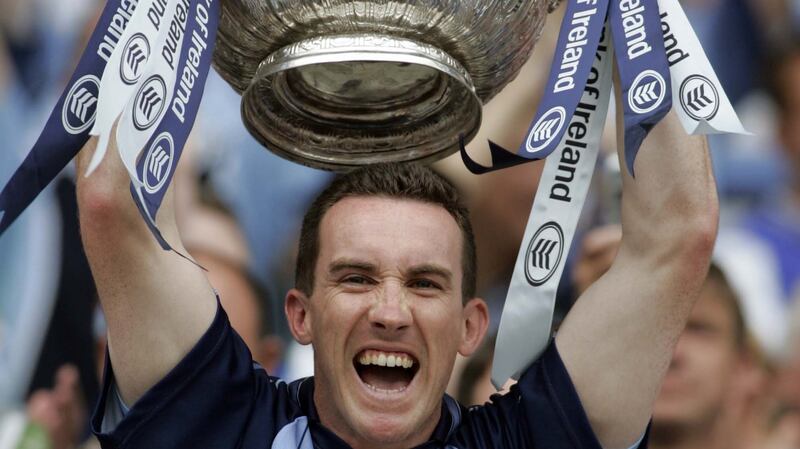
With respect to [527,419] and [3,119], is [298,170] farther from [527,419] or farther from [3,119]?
[527,419]

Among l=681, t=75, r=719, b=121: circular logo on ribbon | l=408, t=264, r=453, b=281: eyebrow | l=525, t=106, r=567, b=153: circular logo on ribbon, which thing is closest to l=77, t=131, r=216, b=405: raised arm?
l=408, t=264, r=453, b=281: eyebrow

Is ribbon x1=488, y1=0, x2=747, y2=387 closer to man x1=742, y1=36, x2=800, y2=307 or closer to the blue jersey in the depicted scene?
the blue jersey

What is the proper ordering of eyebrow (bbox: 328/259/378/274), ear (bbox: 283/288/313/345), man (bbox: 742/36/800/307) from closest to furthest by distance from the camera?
eyebrow (bbox: 328/259/378/274)
ear (bbox: 283/288/313/345)
man (bbox: 742/36/800/307)

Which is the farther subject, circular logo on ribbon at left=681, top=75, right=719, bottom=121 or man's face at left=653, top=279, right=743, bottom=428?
man's face at left=653, top=279, right=743, bottom=428

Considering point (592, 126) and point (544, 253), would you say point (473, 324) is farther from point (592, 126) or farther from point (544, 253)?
point (592, 126)

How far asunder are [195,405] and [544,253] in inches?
26.7

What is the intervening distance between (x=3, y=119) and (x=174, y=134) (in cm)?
234

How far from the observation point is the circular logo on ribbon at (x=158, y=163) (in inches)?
78.9

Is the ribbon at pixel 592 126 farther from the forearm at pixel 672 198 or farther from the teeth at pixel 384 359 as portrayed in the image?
the teeth at pixel 384 359

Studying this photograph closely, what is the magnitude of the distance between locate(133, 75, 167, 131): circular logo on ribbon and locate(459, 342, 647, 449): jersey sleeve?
82cm

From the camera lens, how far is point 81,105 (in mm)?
2217

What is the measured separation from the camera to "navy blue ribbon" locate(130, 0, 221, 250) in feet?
6.55

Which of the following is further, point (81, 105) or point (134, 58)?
point (81, 105)

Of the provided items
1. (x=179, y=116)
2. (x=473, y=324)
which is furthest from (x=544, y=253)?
(x=179, y=116)
